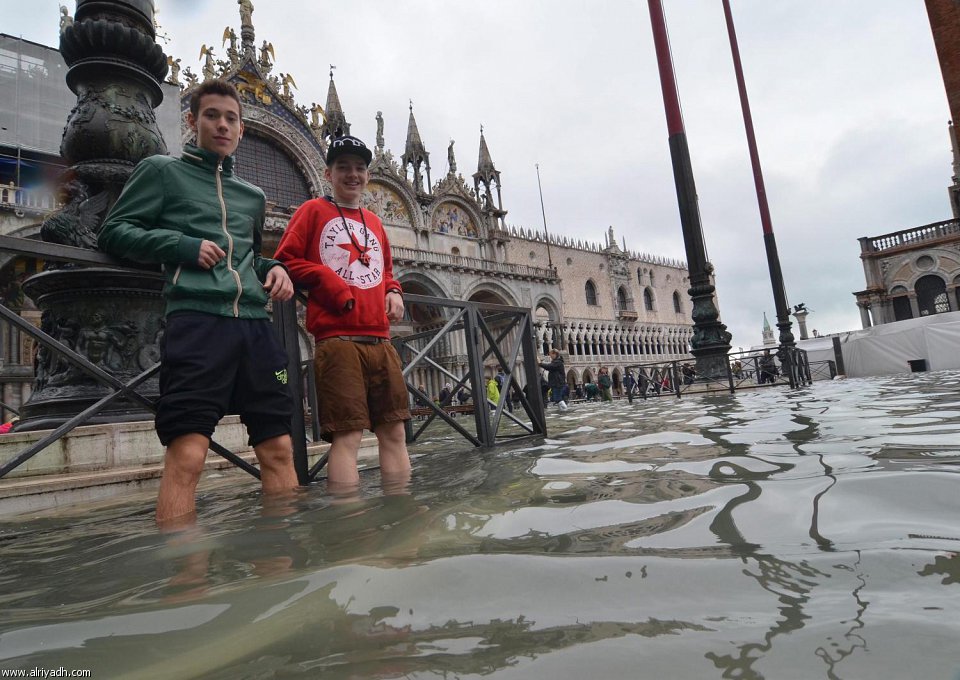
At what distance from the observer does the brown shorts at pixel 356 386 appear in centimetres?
225

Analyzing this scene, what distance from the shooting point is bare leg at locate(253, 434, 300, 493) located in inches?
83.4

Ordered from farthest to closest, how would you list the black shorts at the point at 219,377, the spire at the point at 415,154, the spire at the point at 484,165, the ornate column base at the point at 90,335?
the spire at the point at 484,165 < the spire at the point at 415,154 < the ornate column base at the point at 90,335 < the black shorts at the point at 219,377

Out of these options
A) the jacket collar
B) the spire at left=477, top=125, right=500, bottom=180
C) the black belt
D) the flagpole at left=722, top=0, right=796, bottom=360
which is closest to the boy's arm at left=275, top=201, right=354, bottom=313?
the black belt

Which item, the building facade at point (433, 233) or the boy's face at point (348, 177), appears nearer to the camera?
the boy's face at point (348, 177)

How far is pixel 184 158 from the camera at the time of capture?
206 centimetres

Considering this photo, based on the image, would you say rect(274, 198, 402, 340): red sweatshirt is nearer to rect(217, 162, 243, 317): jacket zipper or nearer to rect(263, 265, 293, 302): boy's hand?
rect(263, 265, 293, 302): boy's hand

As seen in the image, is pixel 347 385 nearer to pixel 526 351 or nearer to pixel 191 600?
pixel 191 600

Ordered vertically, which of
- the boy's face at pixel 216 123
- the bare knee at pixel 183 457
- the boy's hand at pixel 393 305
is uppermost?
the boy's face at pixel 216 123

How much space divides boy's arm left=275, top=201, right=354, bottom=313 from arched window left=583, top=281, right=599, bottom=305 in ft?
99.5

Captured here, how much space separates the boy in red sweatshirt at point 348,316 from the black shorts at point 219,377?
236mm

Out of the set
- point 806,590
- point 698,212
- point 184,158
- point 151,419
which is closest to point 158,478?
point 151,419

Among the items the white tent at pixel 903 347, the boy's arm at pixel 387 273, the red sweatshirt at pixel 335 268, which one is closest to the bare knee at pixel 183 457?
the red sweatshirt at pixel 335 268

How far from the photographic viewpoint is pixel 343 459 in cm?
228

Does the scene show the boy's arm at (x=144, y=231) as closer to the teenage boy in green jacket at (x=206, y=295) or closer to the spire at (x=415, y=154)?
the teenage boy in green jacket at (x=206, y=295)
